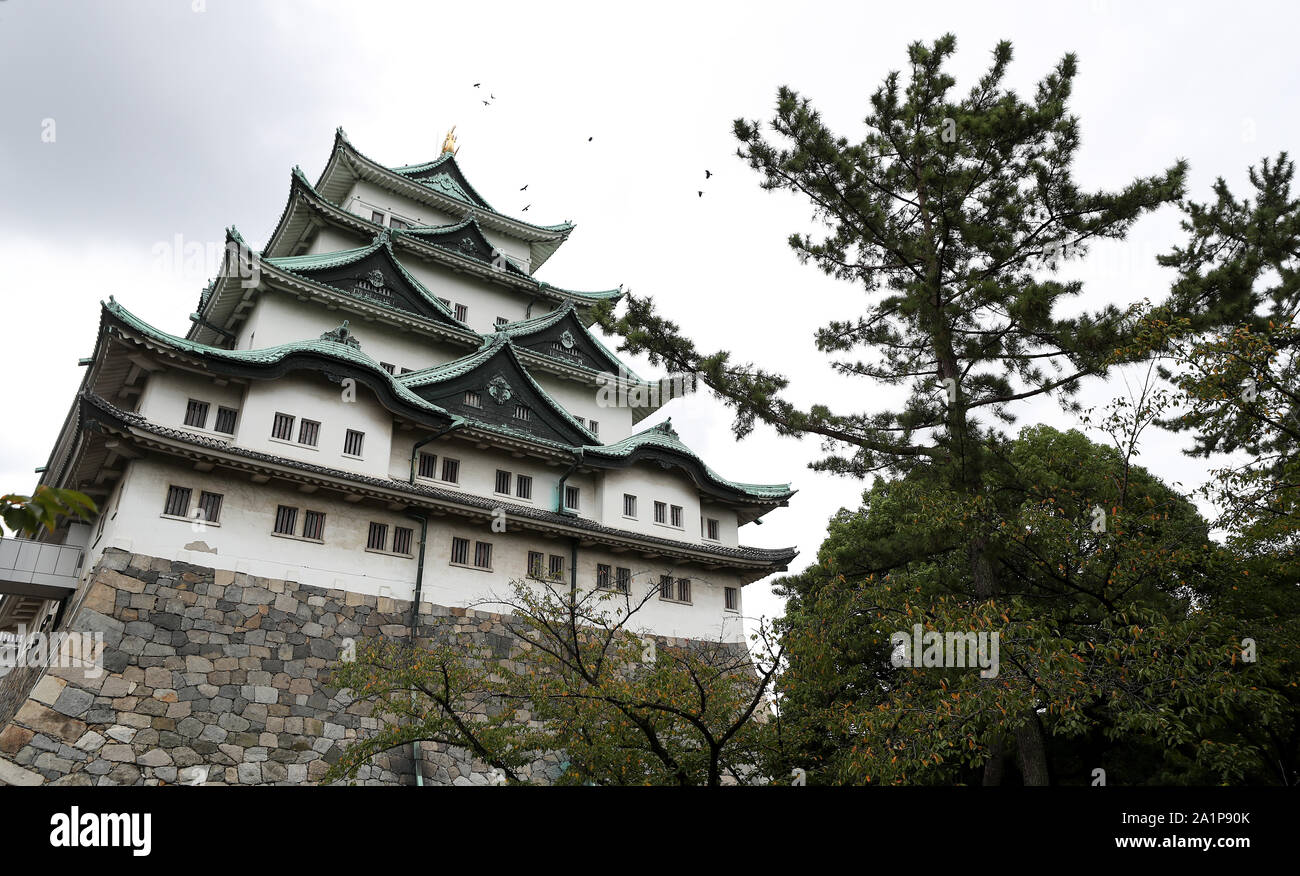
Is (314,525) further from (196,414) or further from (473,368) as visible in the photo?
(473,368)

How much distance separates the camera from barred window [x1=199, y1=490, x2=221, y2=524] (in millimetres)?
18406

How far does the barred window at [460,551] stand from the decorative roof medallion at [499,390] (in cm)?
510

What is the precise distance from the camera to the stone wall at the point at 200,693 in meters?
15.1

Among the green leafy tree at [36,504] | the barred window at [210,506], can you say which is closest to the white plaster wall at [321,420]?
the barred window at [210,506]

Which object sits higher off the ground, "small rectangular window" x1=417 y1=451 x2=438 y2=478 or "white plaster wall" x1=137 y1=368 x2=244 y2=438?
"white plaster wall" x1=137 y1=368 x2=244 y2=438

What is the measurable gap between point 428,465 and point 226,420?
17.4 feet

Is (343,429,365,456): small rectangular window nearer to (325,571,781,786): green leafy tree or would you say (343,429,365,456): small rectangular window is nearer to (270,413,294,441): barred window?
(270,413,294,441): barred window

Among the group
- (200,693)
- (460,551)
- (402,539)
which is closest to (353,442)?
(402,539)

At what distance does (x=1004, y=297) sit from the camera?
12.8m

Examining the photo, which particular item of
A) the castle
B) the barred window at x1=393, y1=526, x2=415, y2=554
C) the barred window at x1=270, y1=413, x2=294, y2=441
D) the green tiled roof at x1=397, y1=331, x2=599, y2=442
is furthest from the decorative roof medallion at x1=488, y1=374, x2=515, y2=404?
the barred window at x1=270, y1=413, x2=294, y2=441

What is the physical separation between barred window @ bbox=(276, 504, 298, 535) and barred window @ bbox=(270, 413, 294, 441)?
1884 millimetres

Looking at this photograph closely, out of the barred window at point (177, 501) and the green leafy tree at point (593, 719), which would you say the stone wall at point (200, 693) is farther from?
the green leafy tree at point (593, 719)
